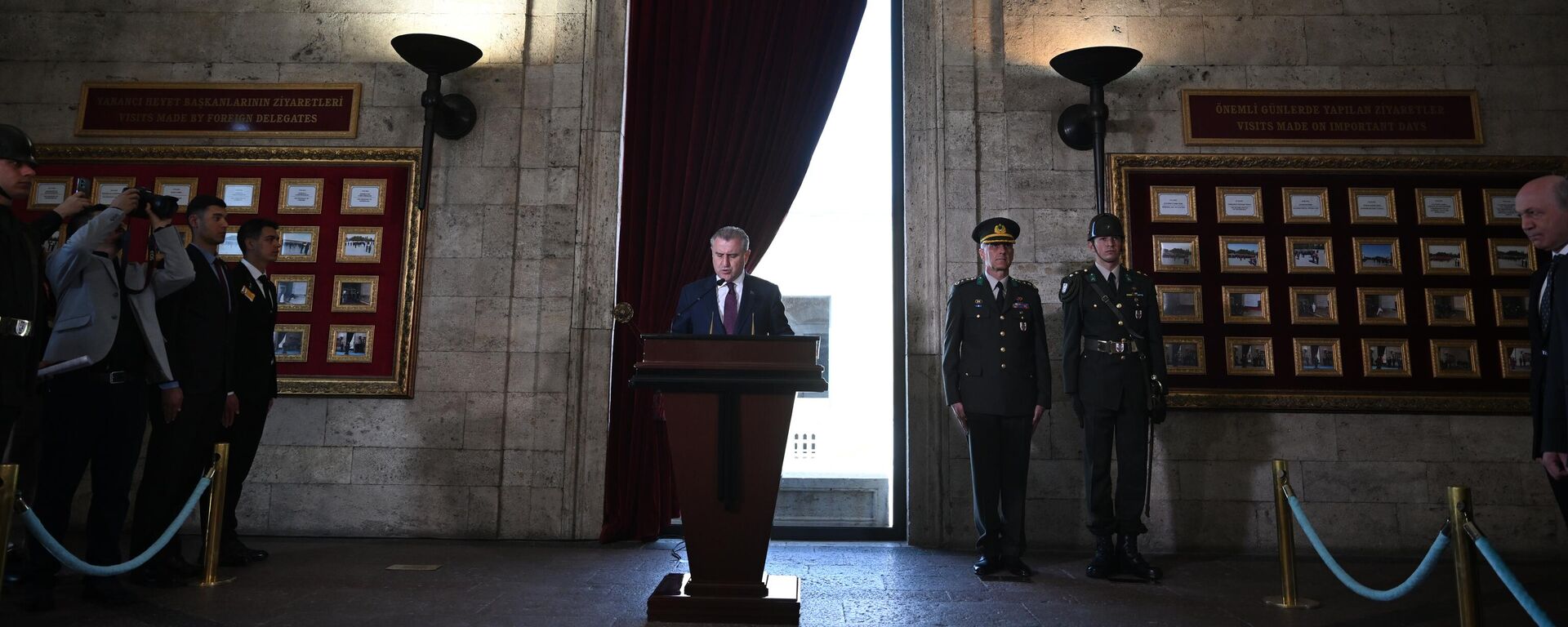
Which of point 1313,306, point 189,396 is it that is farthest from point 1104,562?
point 189,396

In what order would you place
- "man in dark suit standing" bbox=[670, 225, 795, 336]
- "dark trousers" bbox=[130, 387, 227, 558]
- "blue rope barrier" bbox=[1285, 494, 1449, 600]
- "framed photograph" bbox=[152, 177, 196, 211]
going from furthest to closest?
"framed photograph" bbox=[152, 177, 196, 211], "man in dark suit standing" bbox=[670, 225, 795, 336], "dark trousers" bbox=[130, 387, 227, 558], "blue rope barrier" bbox=[1285, 494, 1449, 600]

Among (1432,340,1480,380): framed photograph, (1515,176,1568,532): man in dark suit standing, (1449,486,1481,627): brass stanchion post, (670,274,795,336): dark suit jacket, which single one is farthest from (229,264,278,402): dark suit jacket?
(1432,340,1480,380): framed photograph

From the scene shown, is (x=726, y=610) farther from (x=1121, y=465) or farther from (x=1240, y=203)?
(x=1240, y=203)

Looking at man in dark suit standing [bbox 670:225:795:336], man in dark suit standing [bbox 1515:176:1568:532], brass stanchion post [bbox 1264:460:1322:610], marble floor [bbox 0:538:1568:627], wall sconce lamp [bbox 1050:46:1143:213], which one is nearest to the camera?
man in dark suit standing [bbox 1515:176:1568:532]

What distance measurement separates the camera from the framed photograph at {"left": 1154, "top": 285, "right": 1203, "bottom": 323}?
520 centimetres

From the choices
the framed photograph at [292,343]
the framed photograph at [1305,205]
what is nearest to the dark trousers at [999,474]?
the framed photograph at [1305,205]

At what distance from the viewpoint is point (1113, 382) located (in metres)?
4.25

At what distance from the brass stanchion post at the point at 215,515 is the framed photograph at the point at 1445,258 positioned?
244 inches

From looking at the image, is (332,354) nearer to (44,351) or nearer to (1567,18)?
(44,351)

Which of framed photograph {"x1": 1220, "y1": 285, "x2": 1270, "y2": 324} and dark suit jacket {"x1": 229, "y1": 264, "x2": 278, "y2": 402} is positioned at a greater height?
framed photograph {"x1": 1220, "y1": 285, "x2": 1270, "y2": 324}

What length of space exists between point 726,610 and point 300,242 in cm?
382

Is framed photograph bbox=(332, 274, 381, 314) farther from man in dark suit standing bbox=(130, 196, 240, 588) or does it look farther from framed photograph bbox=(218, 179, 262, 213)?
man in dark suit standing bbox=(130, 196, 240, 588)

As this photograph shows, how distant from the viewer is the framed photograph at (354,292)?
5336mm

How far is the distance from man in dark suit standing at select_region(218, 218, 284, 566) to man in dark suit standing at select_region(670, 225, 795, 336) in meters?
1.98
